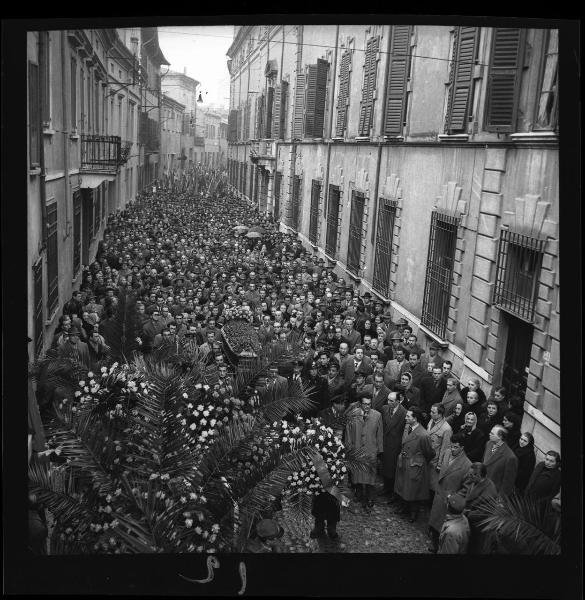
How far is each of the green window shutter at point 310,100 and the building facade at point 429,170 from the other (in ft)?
0.10

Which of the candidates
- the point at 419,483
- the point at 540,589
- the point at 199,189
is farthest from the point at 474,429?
the point at 199,189

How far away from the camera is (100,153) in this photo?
10023 mm

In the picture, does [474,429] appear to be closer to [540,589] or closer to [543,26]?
[540,589]

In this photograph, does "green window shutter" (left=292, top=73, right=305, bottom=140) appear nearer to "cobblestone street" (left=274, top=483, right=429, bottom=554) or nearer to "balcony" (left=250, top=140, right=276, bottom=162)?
"balcony" (left=250, top=140, right=276, bottom=162)

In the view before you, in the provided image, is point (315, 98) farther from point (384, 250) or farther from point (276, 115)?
point (384, 250)

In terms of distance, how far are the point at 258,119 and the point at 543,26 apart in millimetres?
3952

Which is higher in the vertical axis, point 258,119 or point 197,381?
point 258,119

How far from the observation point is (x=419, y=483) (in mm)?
8914

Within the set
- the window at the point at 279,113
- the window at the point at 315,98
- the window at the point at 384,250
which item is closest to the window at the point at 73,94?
the window at the point at 279,113

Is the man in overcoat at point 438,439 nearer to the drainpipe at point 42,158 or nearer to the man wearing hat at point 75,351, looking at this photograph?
the man wearing hat at point 75,351

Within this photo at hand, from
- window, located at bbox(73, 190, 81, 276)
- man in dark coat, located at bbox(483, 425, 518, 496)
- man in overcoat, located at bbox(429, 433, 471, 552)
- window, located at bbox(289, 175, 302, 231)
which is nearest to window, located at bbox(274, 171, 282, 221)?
window, located at bbox(289, 175, 302, 231)

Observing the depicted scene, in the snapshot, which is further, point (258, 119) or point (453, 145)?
point (453, 145)

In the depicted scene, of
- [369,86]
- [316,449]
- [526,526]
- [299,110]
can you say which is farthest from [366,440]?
[369,86]

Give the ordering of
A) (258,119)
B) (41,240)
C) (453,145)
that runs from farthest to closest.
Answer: (453,145), (258,119), (41,240)
